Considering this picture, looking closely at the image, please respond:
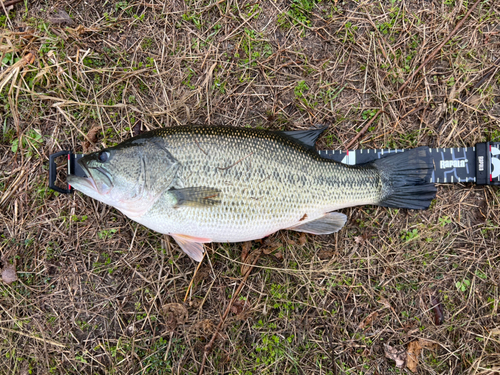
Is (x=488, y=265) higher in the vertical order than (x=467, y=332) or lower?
higher

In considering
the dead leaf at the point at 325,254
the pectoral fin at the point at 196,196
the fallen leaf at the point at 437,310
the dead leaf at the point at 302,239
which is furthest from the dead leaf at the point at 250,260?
the fallen leaf at the point at 437,310

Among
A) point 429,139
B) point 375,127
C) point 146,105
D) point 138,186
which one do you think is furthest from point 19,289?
point 429,139

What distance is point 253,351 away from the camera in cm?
339

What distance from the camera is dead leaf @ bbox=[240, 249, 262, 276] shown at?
135 inches

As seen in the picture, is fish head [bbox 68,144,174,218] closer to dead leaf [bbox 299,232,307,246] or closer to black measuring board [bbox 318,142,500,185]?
dead leaf [bbox 299,232,307,246]

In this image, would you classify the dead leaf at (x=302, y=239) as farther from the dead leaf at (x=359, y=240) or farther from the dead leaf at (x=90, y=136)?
the dead leaf at (x=90, y=136)

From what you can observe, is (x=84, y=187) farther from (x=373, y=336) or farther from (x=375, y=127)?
(x=373, y=336)

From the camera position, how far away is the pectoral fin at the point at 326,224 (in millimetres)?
3264

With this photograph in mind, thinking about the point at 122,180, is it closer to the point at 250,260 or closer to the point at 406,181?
the point at 250,260

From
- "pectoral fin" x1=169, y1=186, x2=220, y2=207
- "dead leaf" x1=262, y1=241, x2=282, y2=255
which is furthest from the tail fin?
"pectoral fin" x1=169, y1=186, x2=220, y2=207

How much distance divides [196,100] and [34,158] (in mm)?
1964

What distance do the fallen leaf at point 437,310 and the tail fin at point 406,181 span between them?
3.49 ft

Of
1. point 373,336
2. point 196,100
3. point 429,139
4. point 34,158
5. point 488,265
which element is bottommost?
point 373,336

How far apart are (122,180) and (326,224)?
2096 millimetres
